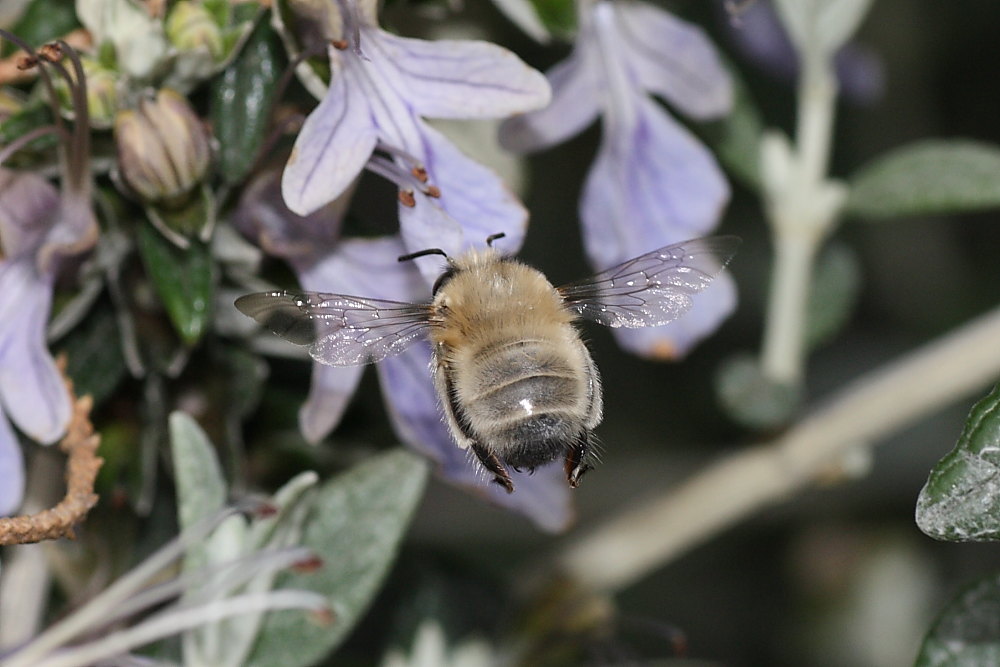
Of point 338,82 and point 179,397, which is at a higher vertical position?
point 338,82

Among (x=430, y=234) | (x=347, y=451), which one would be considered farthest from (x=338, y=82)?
(x=347, y=451)

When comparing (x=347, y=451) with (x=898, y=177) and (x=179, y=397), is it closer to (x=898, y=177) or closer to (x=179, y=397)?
(x=179, y=397)

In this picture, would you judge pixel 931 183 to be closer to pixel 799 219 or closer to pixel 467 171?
pixel 799 219

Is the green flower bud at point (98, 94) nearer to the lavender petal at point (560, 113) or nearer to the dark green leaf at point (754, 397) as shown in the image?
the lavender petal at point (560, 113)

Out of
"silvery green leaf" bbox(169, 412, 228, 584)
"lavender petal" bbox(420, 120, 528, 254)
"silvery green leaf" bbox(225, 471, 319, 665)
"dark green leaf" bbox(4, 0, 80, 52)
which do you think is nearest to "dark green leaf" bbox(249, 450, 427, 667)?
"silvery green leaf" bbox(225, 471, 319, 665)

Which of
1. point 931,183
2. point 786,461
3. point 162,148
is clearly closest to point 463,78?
point 162,148
